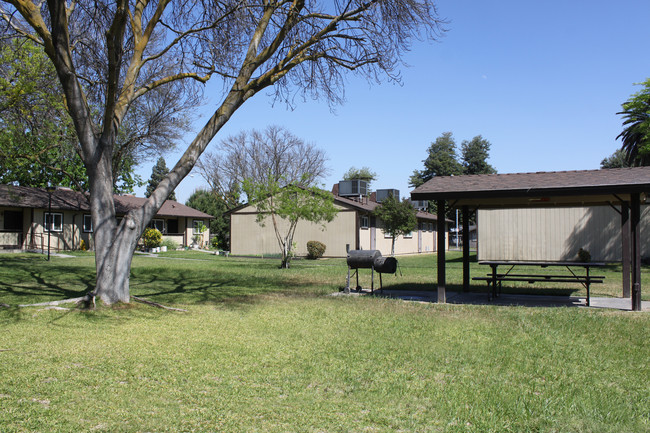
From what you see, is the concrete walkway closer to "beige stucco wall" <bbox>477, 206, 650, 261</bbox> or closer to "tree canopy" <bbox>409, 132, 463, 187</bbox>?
"beige stucco wall" <bbox>477, 206, 650, 261</bbox>

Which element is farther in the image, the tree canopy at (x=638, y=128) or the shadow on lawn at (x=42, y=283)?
the tree canopy at (x=638, y=128)

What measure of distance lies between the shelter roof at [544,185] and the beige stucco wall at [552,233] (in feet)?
51.2

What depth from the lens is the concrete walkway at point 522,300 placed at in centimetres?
1020

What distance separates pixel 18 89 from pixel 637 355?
1607 cm

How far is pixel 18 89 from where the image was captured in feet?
48.4

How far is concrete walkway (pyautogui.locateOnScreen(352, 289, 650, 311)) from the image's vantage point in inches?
401

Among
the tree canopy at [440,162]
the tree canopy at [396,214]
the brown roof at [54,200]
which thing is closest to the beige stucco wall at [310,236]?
the tree canopy at [396,214]

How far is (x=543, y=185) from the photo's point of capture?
31.6 ft

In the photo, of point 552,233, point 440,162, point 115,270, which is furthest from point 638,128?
point 440,162

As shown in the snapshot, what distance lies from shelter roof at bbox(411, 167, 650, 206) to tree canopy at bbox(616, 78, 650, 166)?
53.7 ft

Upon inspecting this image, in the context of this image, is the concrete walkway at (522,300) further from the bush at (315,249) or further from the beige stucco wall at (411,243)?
the beige stucco wall at (411,243)

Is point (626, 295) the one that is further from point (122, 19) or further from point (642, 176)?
point (122, 19)

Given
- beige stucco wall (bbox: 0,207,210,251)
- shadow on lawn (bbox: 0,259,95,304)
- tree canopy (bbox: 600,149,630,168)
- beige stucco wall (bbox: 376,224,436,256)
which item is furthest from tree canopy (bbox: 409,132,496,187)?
shadow on lawn (bbox: 0,259,95,304)

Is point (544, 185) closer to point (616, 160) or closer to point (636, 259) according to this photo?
point (636, 259)
